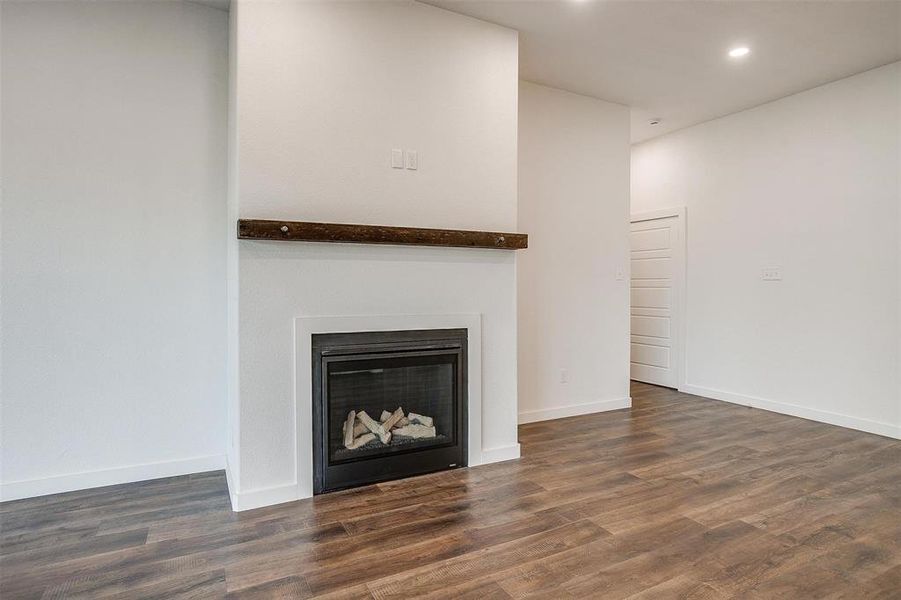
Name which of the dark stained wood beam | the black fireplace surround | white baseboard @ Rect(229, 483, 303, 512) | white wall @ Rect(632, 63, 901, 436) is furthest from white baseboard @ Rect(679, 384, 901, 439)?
white baseboard @ Rect(229, 483, 303, 512)

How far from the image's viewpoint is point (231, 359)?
2.88m

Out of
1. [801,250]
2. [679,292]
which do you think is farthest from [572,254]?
[801,250]

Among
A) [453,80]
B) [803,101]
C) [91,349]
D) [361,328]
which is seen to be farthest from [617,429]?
[91,349]

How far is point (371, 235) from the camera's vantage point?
106 inches

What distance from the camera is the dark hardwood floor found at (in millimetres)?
1857

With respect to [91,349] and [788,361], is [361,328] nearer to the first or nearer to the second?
[91,349]

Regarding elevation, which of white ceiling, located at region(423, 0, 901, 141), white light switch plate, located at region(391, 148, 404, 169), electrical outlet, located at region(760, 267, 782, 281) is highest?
white ceiling, located at region(423, 0, 901, 141)

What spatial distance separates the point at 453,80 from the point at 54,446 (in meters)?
3.00

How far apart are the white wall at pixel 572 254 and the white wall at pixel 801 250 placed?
40.4 inches

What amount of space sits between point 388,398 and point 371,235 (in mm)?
938

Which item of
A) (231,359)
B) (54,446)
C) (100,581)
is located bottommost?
(100,581)

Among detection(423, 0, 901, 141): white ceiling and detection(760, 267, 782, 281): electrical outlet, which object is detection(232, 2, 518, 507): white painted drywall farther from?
detection(760, 267, 782, 281): electrical outlet

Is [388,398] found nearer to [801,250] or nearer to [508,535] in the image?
[508,535]

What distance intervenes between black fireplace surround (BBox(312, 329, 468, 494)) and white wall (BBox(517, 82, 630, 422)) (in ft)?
3.99
